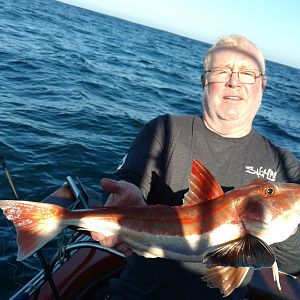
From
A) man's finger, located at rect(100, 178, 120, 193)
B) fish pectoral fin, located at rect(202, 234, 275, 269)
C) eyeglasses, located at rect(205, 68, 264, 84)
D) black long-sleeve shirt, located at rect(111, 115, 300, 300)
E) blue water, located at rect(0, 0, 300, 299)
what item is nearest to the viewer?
fish pectoral fin, located at rect(202, 234, 275, 269)

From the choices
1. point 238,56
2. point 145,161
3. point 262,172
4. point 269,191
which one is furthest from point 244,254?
point 238,56

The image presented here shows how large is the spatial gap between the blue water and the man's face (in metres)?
4.27

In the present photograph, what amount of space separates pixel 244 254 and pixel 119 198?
3.72 ft

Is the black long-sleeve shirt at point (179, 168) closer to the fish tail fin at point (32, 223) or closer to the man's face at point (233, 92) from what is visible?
the man's face at point (233, 92)

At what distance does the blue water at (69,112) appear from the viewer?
8.78 metres

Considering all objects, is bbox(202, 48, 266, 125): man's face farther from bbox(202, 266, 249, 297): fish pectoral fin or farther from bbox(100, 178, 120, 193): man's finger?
bbox(202, 266, 249, 297): fish pectoral fin

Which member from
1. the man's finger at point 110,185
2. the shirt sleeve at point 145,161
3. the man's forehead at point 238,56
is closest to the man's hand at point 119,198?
the man's finger at point 110,185

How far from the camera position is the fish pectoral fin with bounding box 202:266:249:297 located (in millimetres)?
2732

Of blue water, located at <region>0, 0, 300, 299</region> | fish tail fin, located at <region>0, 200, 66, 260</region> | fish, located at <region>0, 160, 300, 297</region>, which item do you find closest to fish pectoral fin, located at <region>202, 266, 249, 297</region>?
fish, located at <region>0, 160, 300, 297</region>

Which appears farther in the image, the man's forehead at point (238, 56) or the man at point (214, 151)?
the man's forehead at point (238, 56)

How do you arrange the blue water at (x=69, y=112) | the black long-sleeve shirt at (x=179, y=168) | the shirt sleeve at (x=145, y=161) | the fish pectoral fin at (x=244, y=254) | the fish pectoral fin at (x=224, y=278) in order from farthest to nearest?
the blue water at (x=69, y=112) < the shirt sleeve at (x=145, y=161) < the black long-sleeve shirt at (x=179, y=168) < the fish pectoral fin at (x=224, y=278) < the fish pectoral fin at (x=244, y=254)

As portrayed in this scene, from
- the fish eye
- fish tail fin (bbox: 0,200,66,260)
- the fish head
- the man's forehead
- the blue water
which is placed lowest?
the blue water

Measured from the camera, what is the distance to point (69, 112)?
13359 millimetres

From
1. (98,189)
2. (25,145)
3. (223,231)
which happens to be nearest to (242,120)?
(223,231)
